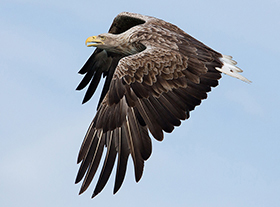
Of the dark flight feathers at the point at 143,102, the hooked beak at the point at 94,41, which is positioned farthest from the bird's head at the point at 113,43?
the dark flight feathers at the point at 143,102

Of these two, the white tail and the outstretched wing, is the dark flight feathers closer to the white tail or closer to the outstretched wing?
the outstretched wing

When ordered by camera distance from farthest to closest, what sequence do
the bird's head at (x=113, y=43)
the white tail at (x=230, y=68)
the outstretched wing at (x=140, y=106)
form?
the bird's head at (x=113, y=43) → the white tail at (x=230, y=68) → the outstretched wing at (x=140, y=106)

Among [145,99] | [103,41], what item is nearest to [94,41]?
[103,41]

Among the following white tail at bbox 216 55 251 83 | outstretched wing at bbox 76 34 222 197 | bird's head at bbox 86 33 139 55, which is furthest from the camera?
bird's head at bbox 86 33 139 55

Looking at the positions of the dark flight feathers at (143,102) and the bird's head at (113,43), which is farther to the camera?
the bird's head at (113,43)

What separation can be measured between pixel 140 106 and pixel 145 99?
17cm

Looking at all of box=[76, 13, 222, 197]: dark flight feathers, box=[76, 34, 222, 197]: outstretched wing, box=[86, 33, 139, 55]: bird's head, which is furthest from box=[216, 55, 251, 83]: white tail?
box=[86, 33, 139, 55]: bird's head

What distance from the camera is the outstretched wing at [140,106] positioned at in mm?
9305

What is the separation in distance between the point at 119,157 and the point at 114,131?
55 cm

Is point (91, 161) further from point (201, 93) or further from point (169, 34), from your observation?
point (169, 34)

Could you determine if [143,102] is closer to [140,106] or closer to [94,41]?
[140,106]

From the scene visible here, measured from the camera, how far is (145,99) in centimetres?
967

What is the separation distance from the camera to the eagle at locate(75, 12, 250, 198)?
9.32 m

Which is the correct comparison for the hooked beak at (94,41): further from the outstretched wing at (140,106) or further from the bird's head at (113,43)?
the outstretched wing at (140,106)
